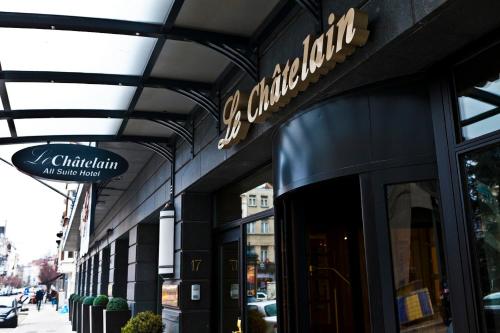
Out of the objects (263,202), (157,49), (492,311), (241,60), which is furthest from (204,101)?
(492,311)

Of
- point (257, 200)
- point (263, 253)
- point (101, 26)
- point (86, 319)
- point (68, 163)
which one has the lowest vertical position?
point (86, 319)

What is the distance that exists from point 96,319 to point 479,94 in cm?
1186

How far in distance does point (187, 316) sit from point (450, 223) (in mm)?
5513

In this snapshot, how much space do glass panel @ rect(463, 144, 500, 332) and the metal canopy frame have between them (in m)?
2.18

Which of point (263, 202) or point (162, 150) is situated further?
point (162, 150)

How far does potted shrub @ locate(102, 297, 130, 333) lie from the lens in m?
11.1

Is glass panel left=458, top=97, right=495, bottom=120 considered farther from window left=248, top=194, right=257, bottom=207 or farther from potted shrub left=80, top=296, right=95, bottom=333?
potted shrub left=80, top=296, right=95, bottom=333

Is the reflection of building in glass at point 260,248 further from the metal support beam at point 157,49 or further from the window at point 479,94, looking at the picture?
the window at point 479,94

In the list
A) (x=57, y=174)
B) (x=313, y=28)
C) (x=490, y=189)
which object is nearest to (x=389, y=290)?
(x=490, y=189)

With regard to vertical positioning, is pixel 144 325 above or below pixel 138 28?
below

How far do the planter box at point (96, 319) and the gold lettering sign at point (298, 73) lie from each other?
8.60m

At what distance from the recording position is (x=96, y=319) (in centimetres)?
1287

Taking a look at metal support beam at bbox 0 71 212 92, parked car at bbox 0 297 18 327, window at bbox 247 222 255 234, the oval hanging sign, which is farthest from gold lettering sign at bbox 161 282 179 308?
parked car at bbox 0 297 18 327

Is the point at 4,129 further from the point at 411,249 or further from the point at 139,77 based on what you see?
the point at 411,249
